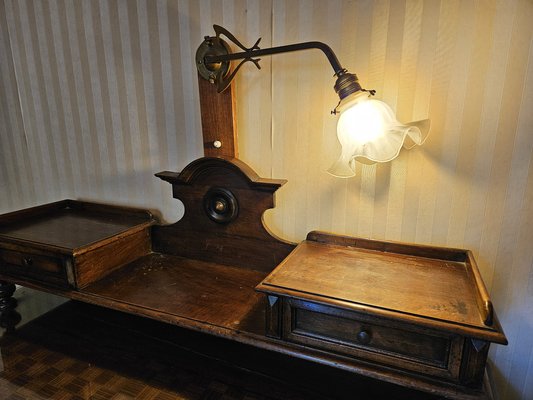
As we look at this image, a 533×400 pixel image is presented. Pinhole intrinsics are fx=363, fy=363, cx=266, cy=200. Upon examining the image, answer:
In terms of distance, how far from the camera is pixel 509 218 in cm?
94

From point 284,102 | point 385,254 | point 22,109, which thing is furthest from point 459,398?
point 22,109

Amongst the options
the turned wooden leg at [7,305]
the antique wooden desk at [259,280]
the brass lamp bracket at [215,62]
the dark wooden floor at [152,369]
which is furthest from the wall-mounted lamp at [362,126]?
the turned wooden leg at [7,305]

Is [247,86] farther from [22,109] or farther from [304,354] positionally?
[22,109]

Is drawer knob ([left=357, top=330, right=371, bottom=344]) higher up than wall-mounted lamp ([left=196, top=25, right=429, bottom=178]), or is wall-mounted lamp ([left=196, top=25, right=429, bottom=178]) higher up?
wall-mounted lamp ([left=196, top=25, right=429, bottom=178])

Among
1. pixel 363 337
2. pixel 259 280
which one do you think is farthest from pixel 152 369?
pixel 363 337

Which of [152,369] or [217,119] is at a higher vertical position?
[217,119]

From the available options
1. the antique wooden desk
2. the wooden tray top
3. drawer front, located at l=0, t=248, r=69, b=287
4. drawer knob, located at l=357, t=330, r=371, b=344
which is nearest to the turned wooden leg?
the antique wooden desk

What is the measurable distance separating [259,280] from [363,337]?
45 centimetres

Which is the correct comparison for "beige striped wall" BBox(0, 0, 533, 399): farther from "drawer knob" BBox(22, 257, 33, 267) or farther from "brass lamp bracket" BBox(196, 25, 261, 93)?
"drawer knob" BBox(22, 257, 33, 267)

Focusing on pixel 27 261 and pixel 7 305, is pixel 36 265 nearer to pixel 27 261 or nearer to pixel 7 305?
pixel 27 261

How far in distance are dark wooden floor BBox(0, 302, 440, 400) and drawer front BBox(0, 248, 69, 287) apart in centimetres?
22

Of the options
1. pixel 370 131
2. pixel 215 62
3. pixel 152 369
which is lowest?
pixel 152 369

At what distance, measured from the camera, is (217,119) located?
1202 millimetres

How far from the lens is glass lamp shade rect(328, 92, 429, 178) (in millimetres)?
917
